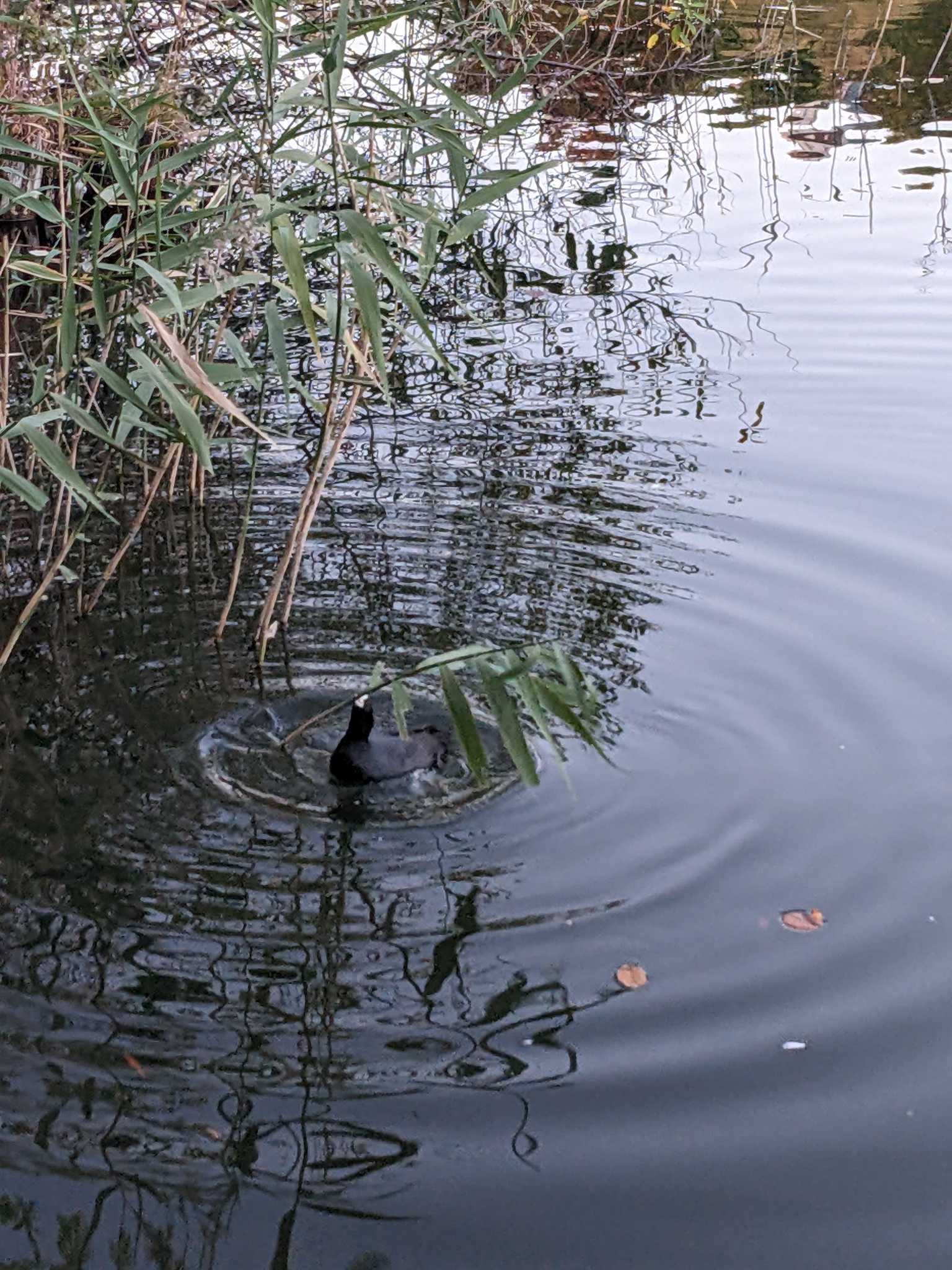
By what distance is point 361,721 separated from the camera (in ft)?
13.6

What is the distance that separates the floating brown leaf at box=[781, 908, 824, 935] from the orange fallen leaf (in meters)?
0.42

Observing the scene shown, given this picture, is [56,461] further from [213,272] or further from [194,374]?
[213,272]

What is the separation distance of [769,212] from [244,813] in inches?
302

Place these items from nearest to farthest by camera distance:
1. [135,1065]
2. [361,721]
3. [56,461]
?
[135,1065] < [56,461] < [361,721]

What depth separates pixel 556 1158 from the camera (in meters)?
2.86

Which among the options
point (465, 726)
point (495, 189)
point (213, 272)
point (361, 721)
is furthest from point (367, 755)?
point (495, 189)

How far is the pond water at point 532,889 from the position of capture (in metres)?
2.79

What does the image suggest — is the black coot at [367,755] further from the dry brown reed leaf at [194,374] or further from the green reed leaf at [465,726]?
the dry brown reed leaf at [194,374]

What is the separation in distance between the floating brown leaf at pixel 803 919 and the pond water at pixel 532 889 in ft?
0.12

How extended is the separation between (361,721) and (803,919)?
1347 mm

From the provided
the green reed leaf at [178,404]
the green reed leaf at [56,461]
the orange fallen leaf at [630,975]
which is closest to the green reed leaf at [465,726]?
the orange fallen leaf at [630,975]

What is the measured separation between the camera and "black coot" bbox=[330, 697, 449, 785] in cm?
416

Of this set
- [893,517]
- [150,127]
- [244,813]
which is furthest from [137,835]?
[150,127]

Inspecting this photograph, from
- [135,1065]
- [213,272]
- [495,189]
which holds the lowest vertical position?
[135,1065]
